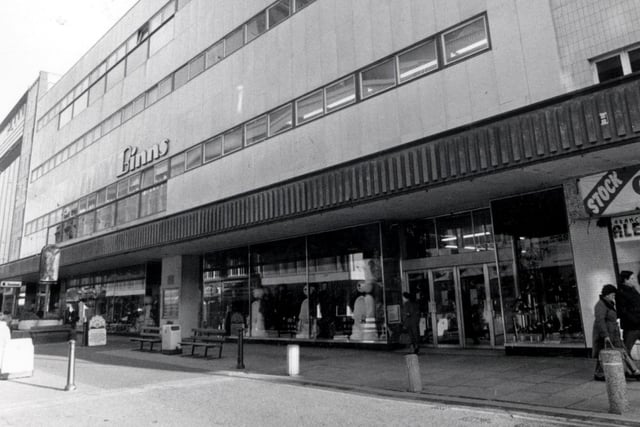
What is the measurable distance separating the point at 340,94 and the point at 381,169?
3715 mm

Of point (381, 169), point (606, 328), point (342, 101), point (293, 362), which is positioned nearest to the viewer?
point (606, 328)

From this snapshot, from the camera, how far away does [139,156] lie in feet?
76.3

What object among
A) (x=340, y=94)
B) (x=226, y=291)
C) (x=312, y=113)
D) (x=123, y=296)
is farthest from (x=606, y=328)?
(x=123, y=296)

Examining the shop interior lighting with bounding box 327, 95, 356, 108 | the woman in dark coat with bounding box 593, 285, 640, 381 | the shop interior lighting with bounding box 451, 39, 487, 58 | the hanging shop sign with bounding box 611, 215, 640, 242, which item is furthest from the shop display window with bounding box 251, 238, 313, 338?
the woman in dark coat with bounding box 593, 285, 640, 381

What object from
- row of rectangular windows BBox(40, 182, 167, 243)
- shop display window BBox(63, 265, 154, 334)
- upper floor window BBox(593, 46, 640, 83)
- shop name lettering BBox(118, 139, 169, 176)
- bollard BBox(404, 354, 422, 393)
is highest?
shop name lettering BBox(118, 139, 169, 176)

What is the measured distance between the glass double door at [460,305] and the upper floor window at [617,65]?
527 cm

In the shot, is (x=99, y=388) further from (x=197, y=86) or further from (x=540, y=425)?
(x=197, y=86)

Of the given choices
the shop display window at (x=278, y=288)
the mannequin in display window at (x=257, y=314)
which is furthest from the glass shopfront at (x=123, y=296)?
the shop display window at (x=278, y=288)

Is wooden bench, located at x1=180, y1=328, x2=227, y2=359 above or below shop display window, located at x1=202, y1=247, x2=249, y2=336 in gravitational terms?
below

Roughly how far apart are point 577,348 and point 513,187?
147 inches

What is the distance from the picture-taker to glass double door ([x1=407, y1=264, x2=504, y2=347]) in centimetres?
1223

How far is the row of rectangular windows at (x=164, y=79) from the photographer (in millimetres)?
16938

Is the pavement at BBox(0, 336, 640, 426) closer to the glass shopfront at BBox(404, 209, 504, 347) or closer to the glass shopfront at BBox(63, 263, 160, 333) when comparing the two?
the glass shopfront at BBox(404, 209, 504, 347)

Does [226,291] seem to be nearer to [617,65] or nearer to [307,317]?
[307,317]
